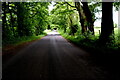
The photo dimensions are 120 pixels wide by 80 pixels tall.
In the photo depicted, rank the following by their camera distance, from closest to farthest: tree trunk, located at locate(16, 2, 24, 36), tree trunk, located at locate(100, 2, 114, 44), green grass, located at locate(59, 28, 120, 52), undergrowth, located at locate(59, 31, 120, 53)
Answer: undergrowth, located at locate(59, 31, 120, 53) → green grass, located at locate(59, 28, 120, 52) → tree trunk, located at locate(100, 2, 114, 44) → tree trunk, located at locate(16, 2, 24, 36)

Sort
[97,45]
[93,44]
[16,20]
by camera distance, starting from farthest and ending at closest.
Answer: [16,20]
[93,44]
[97,45]

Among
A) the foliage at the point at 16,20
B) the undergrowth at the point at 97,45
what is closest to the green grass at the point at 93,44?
the undergrowth at the point at 97,45

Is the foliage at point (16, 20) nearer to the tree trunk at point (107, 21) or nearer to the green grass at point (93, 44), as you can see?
the green grass at point (93, 44)

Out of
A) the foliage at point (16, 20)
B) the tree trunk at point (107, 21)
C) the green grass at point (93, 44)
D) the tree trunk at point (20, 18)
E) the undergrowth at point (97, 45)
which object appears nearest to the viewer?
the undergrowth at point (97, 45)

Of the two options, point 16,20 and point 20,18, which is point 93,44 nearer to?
point 20,18

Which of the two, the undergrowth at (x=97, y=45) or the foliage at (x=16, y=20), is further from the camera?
the foliage at (x=16, y=20)

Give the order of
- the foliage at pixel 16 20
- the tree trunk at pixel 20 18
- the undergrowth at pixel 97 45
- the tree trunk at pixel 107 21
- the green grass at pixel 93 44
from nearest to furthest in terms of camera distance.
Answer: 1. the undergrowth at pixel 97 45
2. the green grass at pixel 93 44
3. the tree trunk at pixel 107 21
4. the foliage at pixel 16 20
5. the tree trunk at pixel 20 18

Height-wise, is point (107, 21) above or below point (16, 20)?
below

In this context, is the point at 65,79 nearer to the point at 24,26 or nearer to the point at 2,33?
the point at 2,33

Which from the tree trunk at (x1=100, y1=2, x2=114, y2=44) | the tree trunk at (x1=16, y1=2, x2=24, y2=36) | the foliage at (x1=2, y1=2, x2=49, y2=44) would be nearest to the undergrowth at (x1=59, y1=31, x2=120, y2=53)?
the tree trunk at (x1=100, y1=2, x2=114, y2=44)

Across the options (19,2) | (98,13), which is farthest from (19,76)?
(19,2)

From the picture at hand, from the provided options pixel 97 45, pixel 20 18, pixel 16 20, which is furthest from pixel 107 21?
pixel 16 20

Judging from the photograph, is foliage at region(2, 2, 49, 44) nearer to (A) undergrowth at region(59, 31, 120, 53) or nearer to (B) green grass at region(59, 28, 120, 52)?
(B) green grass at region(59, 28, 120, 52)

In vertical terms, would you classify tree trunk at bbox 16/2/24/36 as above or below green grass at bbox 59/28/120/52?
above
